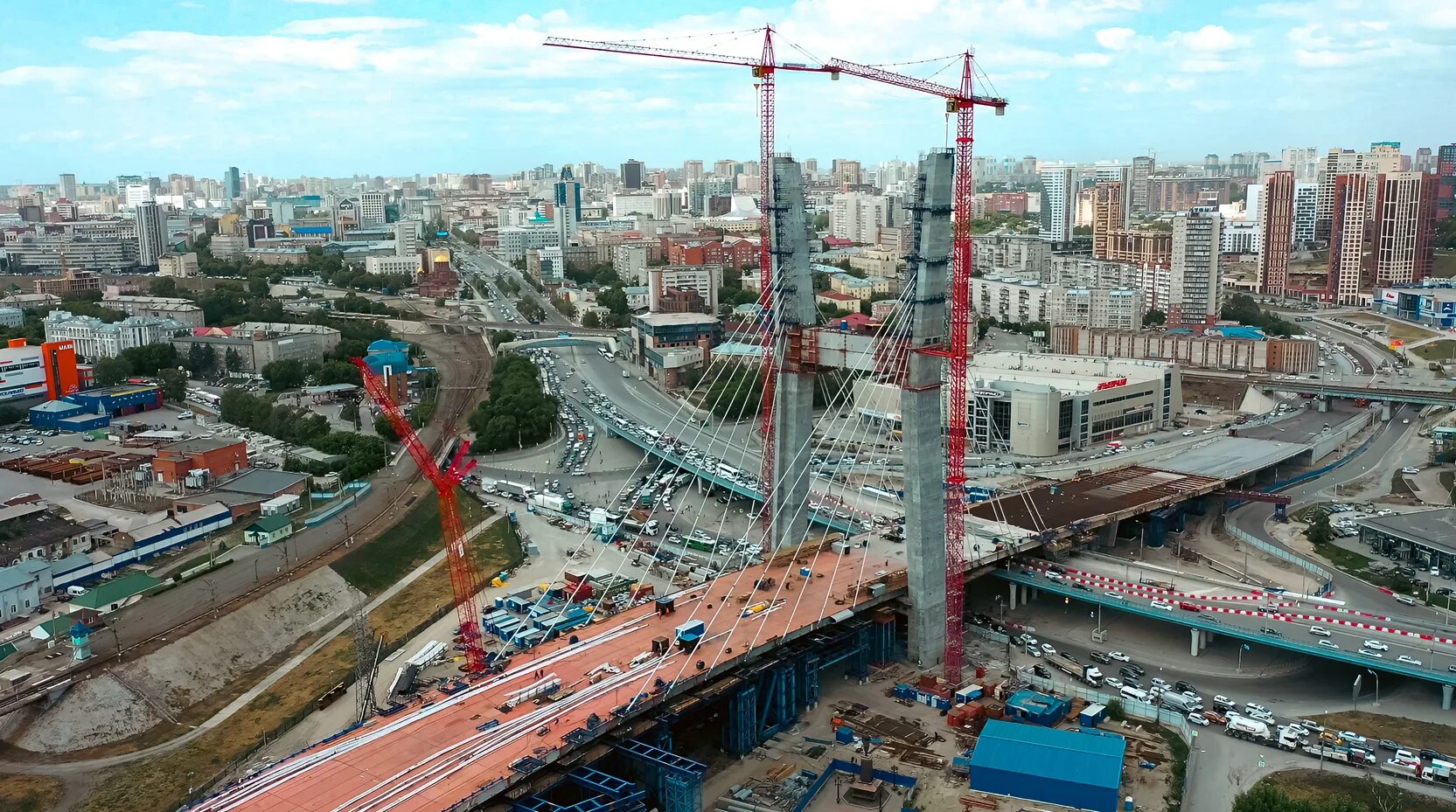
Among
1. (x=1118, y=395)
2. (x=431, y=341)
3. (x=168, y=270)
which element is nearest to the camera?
(x=1118, y=395)

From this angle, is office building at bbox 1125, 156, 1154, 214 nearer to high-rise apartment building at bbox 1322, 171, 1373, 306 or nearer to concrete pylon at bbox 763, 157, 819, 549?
high-rise apartment building at bbox 1322, 171, 1373, 306

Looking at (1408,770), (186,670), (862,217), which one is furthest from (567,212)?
(1408,770)

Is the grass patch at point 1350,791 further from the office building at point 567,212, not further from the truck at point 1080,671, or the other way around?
the office building at point 567,212

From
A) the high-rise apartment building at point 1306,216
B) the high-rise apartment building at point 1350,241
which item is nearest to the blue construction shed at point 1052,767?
the high-rise apartment building at point 1350,241

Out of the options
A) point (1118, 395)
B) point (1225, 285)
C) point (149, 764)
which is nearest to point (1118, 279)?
point (1225, 285)

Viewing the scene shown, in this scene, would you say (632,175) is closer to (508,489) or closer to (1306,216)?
(1306,216)

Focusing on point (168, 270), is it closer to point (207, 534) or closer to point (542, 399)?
point (542, 399)
